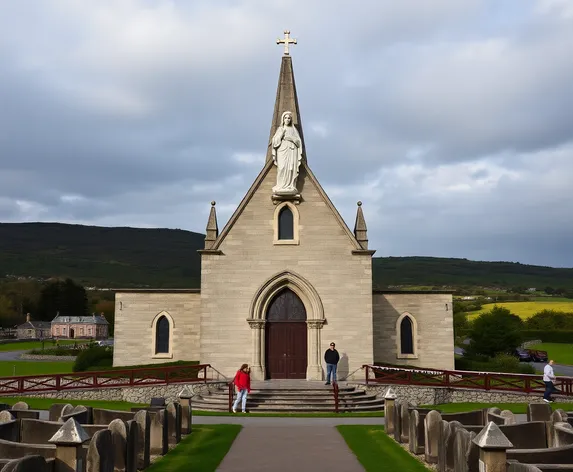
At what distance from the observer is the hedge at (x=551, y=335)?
76000 mm

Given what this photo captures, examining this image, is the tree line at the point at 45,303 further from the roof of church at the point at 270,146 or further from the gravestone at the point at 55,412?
the gravestone at the point at 55,412

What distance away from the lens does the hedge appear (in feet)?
249

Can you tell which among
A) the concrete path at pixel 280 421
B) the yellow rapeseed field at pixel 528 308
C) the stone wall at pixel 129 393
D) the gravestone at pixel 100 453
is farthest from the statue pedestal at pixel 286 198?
the yellow rapeseed field at pixel 528 308

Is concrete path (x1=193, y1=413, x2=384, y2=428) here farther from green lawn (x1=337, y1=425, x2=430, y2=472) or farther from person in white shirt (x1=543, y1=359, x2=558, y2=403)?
person in white shirt (x1=543, y1=359, x2=558, y2=403)

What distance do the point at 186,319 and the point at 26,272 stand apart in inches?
7265

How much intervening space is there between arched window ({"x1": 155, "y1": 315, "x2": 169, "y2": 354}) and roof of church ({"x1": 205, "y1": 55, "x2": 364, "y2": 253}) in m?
4.69

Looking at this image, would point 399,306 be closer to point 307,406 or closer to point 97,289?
point 307,406

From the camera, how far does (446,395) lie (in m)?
24.9

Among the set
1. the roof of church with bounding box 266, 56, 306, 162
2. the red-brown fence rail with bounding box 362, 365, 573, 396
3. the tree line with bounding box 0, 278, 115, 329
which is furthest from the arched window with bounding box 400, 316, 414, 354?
the tree line with bounding box 0, 278, 115, 329

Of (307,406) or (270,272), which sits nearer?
(307,406)

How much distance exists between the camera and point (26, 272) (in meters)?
198

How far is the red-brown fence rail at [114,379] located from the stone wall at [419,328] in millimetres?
8686

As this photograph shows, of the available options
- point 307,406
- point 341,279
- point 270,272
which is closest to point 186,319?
point 270,272

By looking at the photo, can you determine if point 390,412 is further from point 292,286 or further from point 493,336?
point 493,336
